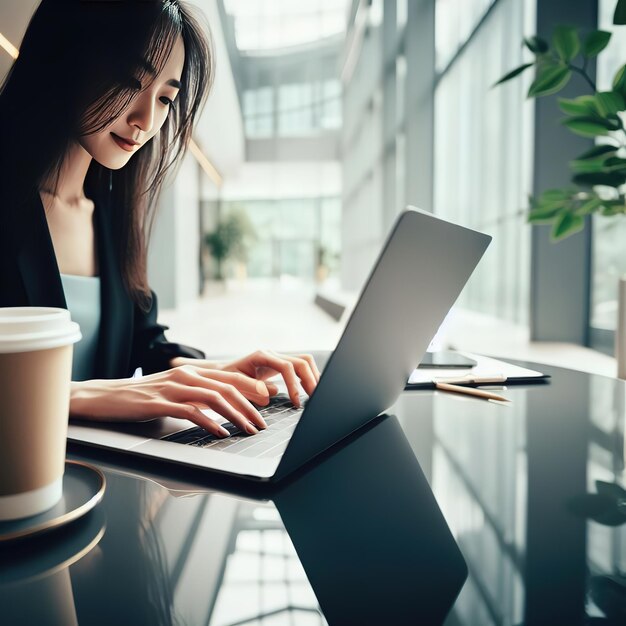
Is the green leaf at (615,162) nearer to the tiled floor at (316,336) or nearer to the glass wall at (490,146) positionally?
the tiled floor at (316,336)

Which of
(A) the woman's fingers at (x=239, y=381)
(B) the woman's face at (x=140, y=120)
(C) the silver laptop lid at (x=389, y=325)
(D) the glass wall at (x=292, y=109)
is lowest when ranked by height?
(A) the woman's fingers at (x=239, y=381)

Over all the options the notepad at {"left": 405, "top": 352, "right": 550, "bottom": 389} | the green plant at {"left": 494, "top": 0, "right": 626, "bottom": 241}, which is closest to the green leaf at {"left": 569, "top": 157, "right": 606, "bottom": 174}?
the green plant at {"left": 494, "top": 0, "right": 626, "bottom": 241}

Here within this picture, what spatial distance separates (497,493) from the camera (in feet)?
1.09

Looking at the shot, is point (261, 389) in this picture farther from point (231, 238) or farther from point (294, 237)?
point (294, 237)

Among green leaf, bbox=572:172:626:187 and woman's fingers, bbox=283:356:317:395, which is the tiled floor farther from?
green leaf, bbox=572:172:626:187

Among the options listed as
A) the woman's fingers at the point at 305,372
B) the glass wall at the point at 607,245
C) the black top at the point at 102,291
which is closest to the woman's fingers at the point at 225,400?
the woman's fingers at the point at 305,372

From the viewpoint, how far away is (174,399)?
1.42ft

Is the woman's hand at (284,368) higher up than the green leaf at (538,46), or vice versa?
the green leaf at (538,46)

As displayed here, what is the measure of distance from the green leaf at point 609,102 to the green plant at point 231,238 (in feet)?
34.0

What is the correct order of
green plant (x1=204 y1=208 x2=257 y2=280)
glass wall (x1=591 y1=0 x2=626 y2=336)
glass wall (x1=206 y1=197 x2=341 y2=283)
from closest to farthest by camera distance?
glass wall (x1=591 y1=0 x2=626 y2=336)
green plant (x1=204 y1=208 x2=257 y2=280)
glass wall (x1=206 y1=197 x2=341 y2=283)

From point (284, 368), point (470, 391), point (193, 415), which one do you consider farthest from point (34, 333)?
point (470, 391)

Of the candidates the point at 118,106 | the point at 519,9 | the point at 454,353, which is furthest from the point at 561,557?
the point at 519,9

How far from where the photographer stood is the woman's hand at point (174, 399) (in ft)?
1.33

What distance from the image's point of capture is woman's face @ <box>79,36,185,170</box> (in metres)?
0.69
